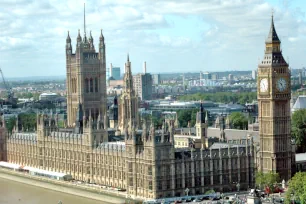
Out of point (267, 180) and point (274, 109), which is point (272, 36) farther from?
point (267, 180)

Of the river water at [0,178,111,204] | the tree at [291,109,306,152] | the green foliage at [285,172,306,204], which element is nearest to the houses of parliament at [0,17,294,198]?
the river water at [0,178,111,204]

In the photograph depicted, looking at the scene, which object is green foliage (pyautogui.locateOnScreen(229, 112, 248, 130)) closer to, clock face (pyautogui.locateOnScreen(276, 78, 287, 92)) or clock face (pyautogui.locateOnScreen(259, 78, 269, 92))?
clock face (pyautogui.locateOnScreen(259, 78, 269, 92))

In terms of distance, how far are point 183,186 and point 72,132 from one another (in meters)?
27.2

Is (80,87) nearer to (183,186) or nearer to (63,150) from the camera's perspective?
(63,150)

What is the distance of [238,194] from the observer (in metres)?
82.6

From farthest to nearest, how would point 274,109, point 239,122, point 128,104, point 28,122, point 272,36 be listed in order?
point 28,122, point 239,122, point 128,104, point 272,36, point 274,109

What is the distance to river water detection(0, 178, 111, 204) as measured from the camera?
88938mm

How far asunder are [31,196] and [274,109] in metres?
31.4

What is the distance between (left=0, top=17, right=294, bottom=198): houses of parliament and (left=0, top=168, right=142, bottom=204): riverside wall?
1.86 m

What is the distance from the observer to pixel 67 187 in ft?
309

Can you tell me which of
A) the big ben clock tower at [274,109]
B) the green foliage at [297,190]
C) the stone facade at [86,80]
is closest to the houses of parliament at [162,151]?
the big ben clock tower at [274,109]

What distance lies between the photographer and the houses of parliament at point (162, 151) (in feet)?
267

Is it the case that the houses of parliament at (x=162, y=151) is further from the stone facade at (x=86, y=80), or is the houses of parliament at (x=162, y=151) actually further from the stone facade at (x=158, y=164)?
the stone facade at (x=86, y=80)

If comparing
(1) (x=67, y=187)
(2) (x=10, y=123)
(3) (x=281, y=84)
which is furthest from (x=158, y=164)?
(2) (x=10, y=123)
